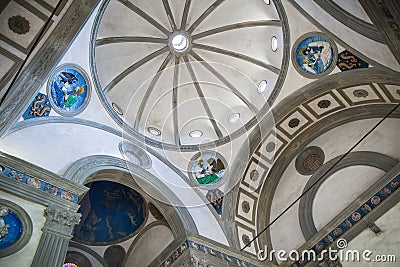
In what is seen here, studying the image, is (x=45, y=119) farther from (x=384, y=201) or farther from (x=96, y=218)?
(x=384, y=201)

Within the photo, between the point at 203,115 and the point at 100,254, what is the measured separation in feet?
20.6

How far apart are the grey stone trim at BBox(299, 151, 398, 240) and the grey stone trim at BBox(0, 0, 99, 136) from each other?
26.7 ft

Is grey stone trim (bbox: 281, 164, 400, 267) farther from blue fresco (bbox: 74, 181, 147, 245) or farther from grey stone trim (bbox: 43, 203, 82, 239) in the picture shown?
grey stone trim (bbox: 43, 203, 82, 239)

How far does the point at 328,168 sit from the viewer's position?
12773 mm

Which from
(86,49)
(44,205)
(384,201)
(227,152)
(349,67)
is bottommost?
(384,201)

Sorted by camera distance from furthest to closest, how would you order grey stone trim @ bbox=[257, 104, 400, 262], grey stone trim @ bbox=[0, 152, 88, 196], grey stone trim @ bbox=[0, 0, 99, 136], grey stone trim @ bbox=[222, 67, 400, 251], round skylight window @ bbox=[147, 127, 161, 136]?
round skylight window @ bbox=[147, 127, 161, 136]
grey stone trim @ bbox=[257, 104, 400, 262]
grey stone trim @ bbox=[222, 67, 400, 251]
grey stone trim @ bbox=[0, 0, 99, 136]
grey stone trim @ bbox=[0, 152, 88, 196]

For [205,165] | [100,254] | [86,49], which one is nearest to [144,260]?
[100,254]

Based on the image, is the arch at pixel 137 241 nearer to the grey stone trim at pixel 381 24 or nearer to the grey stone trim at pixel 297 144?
the grey stone trim at pixel 297 144

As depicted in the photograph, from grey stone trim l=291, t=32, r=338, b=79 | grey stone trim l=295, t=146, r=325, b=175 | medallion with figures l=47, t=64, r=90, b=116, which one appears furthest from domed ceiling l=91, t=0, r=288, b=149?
grey stone trim l=295, t=146, r=325, b=175

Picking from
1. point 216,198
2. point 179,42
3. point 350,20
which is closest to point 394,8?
point 350,20

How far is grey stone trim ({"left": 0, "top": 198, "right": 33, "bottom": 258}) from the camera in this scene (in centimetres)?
748

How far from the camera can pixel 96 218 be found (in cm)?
1330

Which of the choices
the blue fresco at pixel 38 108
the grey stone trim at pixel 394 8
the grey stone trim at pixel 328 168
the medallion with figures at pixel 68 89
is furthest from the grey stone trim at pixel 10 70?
the grey stone trim at pixel 328 168

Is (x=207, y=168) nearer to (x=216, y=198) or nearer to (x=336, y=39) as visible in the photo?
(x=216, y=198)
